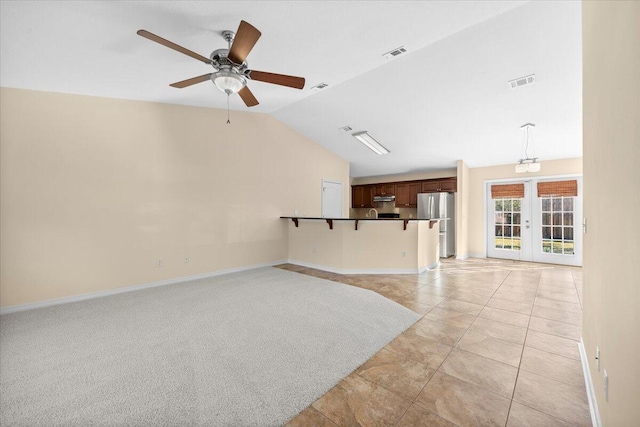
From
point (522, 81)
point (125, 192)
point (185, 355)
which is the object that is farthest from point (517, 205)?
point (125, 192)

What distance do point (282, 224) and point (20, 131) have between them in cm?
410

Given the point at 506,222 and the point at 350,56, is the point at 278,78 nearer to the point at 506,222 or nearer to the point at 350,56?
the point at 350,56

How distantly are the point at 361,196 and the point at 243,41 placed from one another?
265 inches

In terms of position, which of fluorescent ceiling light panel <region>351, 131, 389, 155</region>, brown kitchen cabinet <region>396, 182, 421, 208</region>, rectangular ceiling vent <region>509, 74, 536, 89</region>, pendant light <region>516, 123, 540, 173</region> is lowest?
brown kitchen cabinet <region>396, 182, 421, 208</region>

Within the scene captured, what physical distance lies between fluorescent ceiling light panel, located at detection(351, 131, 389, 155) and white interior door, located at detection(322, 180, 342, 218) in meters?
1.46

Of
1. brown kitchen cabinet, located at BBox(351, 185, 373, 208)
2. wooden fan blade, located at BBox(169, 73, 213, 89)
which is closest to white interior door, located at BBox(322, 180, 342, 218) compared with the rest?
brown kitchen cabinet, located at BBox(351, 185, 373, 208)

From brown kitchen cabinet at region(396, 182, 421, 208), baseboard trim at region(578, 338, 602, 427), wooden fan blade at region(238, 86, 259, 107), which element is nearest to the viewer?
baseboard trim at region(578, 338, 602, 427)

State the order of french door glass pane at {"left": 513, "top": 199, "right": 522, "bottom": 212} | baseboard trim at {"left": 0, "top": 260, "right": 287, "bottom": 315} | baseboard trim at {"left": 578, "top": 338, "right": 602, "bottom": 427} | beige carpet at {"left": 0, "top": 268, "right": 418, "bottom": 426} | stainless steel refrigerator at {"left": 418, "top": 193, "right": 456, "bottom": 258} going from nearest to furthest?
baseboard trim at {"left": 578, "top": 338, "right": 602, "bottom": 427}, beige carpet at {"left": 0, "top": 268, "right": 418, "bottom": 426}, baseboard trim at {"left": 0, "top": 260, "right": 287, "bottom": 315}, french door glass pane at {"left": 513, "top": 199, "right": 522, "bottom": 212}, stainless steel refrigerator at {"left": 418, "top": 193, "right": 456, "bottom": 258}

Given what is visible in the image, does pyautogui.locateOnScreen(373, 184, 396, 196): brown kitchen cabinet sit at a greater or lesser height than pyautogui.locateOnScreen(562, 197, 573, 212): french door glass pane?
greater

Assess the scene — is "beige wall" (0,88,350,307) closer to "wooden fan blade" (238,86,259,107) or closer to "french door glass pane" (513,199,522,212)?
"wooden fan blade" (238,86,259,107)

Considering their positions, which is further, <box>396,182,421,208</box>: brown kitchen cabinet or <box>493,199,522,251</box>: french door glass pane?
<box>396,182,421,208</box>: brown kitchen cabinet

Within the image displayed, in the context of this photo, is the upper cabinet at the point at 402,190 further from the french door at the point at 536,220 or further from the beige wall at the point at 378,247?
the beige wall at the point at 378,247

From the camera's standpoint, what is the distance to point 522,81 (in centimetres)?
342

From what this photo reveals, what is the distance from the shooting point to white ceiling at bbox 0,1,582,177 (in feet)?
7.27
